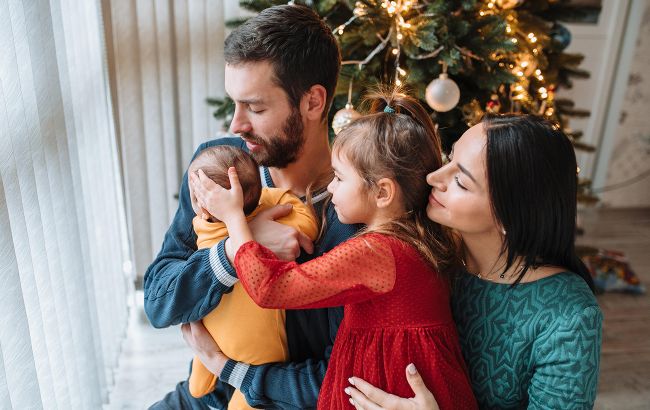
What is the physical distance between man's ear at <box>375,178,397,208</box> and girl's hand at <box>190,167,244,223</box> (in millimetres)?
273

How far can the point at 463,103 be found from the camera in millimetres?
2174

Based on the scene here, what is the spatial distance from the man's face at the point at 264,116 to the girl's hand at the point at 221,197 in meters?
0.19

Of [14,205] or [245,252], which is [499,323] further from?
[14,205]

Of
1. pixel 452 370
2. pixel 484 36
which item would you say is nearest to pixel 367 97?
pixel 452 370

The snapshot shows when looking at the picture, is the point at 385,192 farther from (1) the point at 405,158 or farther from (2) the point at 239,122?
(2) the point at 239,122

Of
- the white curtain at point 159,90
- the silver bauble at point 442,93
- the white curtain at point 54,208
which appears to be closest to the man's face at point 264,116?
the white curtain at point 54,208

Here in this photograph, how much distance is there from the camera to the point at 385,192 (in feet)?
3.59

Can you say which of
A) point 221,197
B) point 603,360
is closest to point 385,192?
point 221,197

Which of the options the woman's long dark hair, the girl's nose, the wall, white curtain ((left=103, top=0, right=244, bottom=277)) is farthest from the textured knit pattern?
the wall

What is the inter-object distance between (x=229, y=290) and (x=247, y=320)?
0.08 meters

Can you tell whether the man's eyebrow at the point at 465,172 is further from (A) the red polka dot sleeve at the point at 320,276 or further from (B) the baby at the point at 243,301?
(B) the baby at the point at 243,301

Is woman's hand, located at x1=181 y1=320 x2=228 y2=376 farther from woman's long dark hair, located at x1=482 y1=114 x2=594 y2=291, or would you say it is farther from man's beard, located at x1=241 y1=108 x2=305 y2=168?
woman's long dark hair, located at x1=482 y1=114 x2=594 y2=291

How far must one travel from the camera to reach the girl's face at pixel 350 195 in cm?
110

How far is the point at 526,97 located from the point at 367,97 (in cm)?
116
